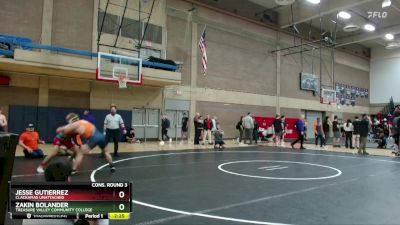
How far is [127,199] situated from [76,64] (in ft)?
44.3

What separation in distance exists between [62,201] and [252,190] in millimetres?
4523

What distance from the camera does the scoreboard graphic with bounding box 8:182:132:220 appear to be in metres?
2.04

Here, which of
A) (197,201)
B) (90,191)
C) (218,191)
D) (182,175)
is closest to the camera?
(90,191)

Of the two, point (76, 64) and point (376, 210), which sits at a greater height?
point (76, 64)

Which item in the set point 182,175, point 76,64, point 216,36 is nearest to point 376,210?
point 182,175

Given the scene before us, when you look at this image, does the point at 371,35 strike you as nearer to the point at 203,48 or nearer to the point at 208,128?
the point at 203,48

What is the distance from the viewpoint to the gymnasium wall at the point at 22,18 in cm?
1434

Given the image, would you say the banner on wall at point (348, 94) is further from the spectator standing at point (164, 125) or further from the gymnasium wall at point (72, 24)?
the gymnasium wall at point (72, 24)

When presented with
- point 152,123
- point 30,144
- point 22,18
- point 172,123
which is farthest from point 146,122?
point 30,144

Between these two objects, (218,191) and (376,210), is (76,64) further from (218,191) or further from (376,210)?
(376,210)

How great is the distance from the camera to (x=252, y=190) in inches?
239

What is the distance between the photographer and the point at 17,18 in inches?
577

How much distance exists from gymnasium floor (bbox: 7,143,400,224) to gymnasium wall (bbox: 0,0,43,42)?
7.68 m

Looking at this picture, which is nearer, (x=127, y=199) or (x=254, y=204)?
(x=127, y=199)
